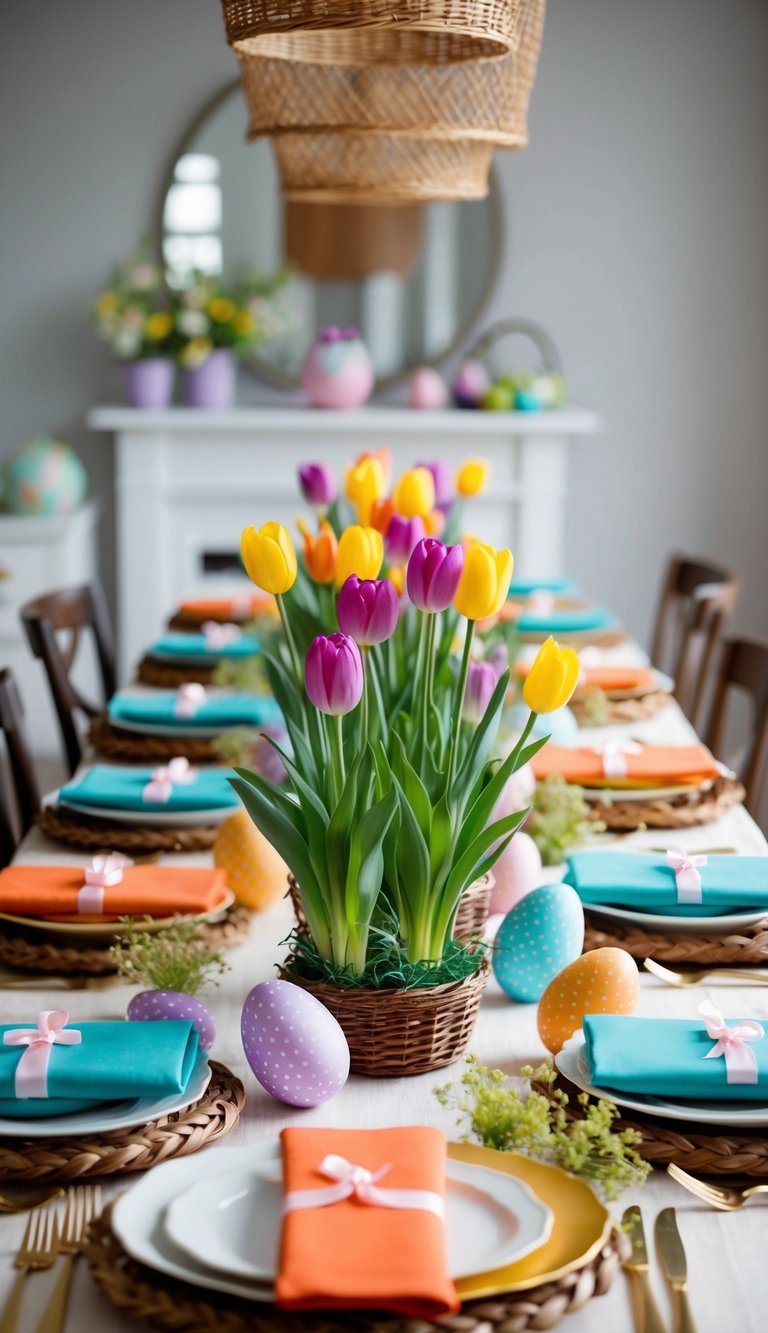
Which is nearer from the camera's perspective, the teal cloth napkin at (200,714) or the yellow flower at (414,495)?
the yellow flower at (414,495)

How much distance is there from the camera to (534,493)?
175 inches

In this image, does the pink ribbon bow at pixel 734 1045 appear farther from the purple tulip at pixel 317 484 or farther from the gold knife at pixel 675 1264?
the purple tulip at pixel 317 484

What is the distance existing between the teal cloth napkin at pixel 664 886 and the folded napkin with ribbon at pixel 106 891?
387mm

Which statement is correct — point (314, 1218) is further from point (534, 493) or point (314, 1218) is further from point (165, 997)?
point (534, 493)

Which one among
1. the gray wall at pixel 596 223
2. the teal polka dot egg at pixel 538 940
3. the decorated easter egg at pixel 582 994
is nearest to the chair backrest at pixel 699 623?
the gray wall at pixel 596 223

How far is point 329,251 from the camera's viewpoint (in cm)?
450

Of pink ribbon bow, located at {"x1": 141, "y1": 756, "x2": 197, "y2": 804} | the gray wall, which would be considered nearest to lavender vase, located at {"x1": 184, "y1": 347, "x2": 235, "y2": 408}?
the gray wall

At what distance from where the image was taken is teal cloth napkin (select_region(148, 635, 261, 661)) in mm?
2654

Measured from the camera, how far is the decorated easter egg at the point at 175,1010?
1218 mm

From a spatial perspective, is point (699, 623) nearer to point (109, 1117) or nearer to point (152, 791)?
point (152, 791)

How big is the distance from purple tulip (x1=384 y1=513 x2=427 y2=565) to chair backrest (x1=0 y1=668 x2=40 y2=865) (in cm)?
74

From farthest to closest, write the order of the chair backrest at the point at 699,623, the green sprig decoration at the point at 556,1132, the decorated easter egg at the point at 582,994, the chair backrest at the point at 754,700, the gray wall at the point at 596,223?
the gray wall at the point at 596,223 < the chair backrest at the point at 699,623 < the chair backrest at the point at 754,700 < the decorated easter egg at the point at 582,994 < the green sprig decoration at the point at 556,1132

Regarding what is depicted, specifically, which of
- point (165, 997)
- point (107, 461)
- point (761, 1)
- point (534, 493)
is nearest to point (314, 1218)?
point (165, 997)

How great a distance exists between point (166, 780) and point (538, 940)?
0.68m
